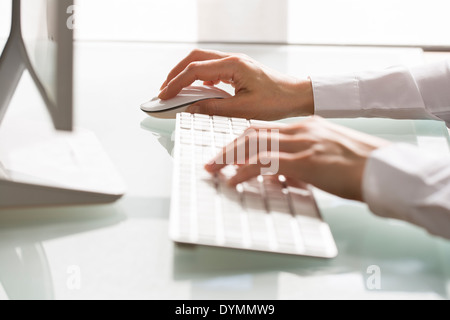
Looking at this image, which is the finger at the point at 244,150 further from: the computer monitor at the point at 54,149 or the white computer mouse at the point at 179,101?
the white computer mouse at the point at 179,101

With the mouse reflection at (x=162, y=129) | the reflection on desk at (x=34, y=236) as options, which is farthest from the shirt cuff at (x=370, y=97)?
the reflection on desk at (x=34, y=236)

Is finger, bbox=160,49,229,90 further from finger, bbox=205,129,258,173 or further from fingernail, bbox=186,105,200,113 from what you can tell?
finger, bbox=205,129,258,173

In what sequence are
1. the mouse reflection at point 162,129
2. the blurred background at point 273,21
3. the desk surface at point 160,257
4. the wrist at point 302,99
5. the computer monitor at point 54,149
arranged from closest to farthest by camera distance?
1. the desk surface at point 160,257
2. the computer monitor at point 54,149
3. the mouse reflection at point 162,129
4. the wrist at point 302,99
5. the blurred background at point 273,21

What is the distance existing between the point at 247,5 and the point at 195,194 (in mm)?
1435

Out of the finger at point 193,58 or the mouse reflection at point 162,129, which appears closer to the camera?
the mouse reflection at point 162,129

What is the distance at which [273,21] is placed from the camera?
2.07m

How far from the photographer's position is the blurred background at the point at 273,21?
2.03 m

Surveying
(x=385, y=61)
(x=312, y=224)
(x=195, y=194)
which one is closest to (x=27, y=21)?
(x=195, y=194)

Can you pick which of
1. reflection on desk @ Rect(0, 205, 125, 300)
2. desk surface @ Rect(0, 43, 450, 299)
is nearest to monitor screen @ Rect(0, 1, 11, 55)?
desk surface @ Rect(0, 43, 450, 299)

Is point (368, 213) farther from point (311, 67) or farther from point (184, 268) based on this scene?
point (311, 67)

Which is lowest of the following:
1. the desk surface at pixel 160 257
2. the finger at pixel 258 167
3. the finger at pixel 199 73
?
the desk surface at pixel 160 257

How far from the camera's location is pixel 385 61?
133cm

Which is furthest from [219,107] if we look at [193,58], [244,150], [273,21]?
[273,21]

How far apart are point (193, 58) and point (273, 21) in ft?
3.35
